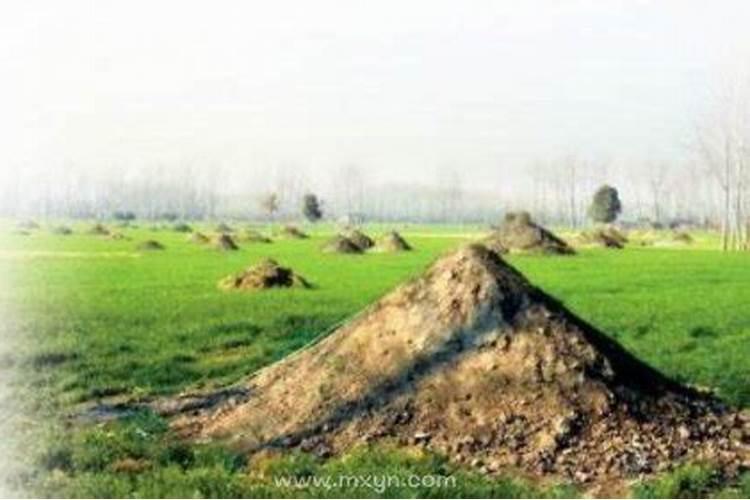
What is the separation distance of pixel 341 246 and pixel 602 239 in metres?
17.5

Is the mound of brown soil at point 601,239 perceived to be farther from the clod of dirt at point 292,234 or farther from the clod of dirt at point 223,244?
the clod of dirt at point 292,234

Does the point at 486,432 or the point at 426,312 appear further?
the point at 426,312

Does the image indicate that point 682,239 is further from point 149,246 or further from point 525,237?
point 149,246

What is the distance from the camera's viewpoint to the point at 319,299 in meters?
27.2

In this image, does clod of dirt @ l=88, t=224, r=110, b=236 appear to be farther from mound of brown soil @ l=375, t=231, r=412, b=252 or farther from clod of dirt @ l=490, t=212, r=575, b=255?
clod of dirt @ l=490, t=212, r=575, b=255

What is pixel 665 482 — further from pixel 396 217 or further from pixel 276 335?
pixel 396 217

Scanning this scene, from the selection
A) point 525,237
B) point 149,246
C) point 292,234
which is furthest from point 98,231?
point 525,237

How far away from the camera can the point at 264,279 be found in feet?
100

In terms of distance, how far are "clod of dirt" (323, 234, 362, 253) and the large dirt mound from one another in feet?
144

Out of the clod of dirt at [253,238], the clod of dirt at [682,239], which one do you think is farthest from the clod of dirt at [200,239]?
the clod of dirt at [682,239]

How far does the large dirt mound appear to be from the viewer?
1054cm

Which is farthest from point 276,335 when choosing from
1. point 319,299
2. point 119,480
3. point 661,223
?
point 661,223

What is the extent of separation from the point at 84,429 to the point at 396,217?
122m

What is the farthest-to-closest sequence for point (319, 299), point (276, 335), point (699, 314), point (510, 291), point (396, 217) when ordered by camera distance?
point (396, 217)
point (319, 299)
point (699, 314)
point (276, 335)
point (510, 291)
